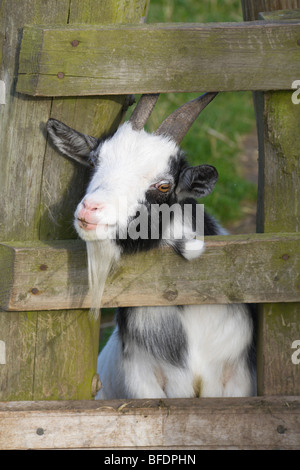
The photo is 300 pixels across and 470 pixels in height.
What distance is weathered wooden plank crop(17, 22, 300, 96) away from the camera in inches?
109

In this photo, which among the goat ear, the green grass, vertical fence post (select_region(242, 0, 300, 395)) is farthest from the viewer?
the green grass

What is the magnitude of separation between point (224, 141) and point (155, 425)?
5443 mm

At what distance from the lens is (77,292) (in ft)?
9.70

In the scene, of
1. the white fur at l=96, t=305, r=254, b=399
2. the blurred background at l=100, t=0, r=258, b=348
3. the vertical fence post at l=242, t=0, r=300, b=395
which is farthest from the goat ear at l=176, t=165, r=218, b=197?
the blurred background at l=100, t=0, r=258, b=348

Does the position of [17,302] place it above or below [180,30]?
below

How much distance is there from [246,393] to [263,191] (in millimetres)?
1058

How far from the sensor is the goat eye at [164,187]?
301cm

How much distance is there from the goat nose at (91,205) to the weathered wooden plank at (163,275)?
0.31 m

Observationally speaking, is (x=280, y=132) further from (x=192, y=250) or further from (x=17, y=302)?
(x=17, y=302)

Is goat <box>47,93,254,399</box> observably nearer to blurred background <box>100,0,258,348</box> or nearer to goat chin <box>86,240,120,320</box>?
goat chin <box>86,240,120,320</box>

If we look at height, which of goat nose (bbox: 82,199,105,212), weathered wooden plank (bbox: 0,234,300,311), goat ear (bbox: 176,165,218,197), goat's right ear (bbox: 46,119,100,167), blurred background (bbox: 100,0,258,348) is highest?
blurred background (bbox: 100,0,258,348)

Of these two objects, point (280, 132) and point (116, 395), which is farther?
point (116, 395)

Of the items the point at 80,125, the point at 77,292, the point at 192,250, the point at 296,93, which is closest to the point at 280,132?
the point at 296,93
